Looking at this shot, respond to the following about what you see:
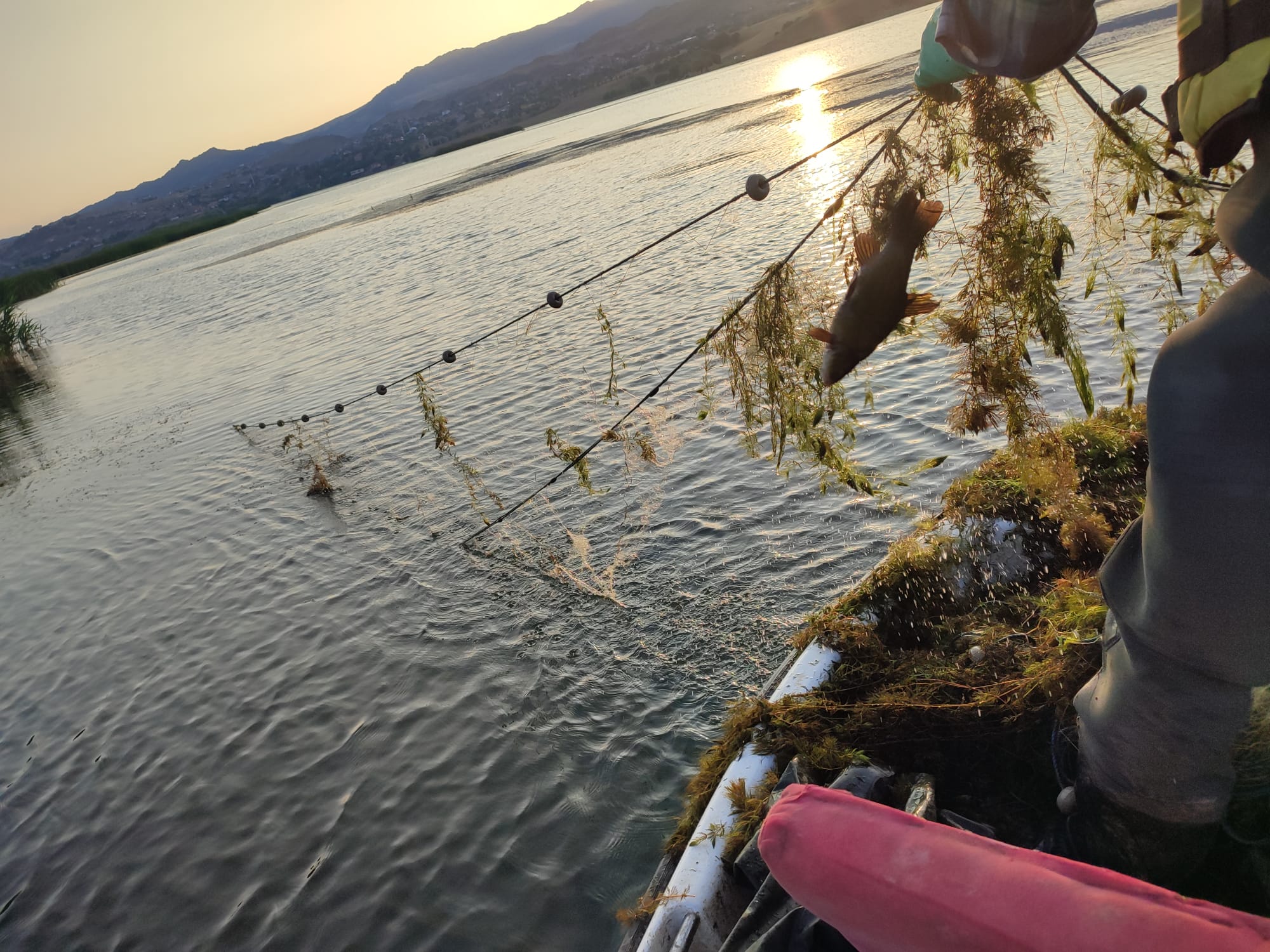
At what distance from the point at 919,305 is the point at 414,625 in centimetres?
774

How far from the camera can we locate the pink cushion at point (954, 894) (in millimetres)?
2166

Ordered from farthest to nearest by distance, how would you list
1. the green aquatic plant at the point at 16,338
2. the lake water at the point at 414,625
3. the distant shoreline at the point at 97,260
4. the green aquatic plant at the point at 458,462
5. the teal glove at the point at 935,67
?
the distant shoreline at the point at 97,260 < the green aquatic plant at the point at 16,338 < the green aquatic plant at the point at 458,462 < the lake water at the point at 414,625 < the teal glove at the point at 935,67

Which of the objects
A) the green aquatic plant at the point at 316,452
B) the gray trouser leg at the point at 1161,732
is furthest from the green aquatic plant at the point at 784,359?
the green aquatic plant at the point at 316,452

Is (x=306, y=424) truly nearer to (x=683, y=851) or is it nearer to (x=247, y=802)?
(x=247, y=802)

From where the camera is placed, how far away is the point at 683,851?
501 centimetres

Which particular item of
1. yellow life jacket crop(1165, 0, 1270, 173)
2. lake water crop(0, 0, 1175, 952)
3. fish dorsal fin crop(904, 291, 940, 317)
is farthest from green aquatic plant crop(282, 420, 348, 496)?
yellow life jacket crop(1165, 0, 1270, 173)

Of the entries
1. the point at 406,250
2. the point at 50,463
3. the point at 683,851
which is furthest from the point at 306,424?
the point at 406,250

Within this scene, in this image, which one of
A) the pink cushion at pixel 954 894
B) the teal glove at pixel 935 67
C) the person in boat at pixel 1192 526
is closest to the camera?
the pink cushion at pixel 954 894

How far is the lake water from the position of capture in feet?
23.0

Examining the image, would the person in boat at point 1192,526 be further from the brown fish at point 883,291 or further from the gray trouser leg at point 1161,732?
the brown fish at point 883,291

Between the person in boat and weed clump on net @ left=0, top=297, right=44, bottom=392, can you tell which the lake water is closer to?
the person in boat

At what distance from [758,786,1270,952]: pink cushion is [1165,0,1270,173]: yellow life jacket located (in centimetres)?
222

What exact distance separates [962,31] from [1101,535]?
13.9 feet

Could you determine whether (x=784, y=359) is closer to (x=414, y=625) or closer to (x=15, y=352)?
(x=414, y=625)
